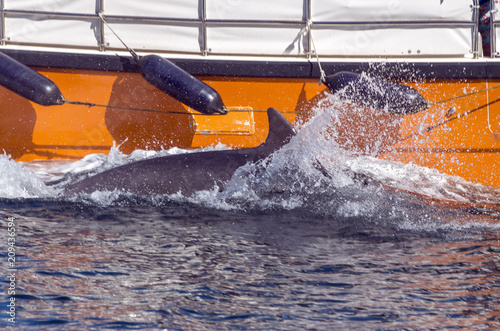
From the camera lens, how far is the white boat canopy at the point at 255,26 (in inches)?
327

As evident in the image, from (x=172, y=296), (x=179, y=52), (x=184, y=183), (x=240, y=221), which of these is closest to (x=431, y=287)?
(x=172, y=296)

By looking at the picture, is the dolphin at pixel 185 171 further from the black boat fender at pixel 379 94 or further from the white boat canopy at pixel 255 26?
the white boat canopy at pixel 255 26

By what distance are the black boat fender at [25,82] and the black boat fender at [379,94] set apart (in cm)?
365

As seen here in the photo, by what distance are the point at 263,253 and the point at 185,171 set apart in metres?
2.04

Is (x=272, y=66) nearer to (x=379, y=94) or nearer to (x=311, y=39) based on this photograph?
(x=311, y=39)

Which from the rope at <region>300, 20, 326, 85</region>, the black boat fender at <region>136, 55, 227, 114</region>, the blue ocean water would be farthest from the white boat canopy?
the blue ocean water

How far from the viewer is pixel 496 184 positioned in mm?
8375

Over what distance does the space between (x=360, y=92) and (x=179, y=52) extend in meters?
2.63

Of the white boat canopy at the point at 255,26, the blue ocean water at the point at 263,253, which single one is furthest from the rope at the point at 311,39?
the blue ocean water at the point at 263,253

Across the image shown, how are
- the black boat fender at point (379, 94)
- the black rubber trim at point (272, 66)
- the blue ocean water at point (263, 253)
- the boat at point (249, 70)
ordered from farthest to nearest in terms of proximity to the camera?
the boat at point (249, 70)
the black rubber trim at point (272, 66)
the black boat fender at point (379, 94)
the blue ocean water at point (263, 253)

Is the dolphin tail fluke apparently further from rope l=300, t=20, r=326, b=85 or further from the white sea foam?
the white sea foam

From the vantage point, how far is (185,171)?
21.9 ft

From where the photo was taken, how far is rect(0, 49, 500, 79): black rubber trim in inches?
A: 320

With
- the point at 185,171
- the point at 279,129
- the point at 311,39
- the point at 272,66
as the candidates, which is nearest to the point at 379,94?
the point at 311,39
